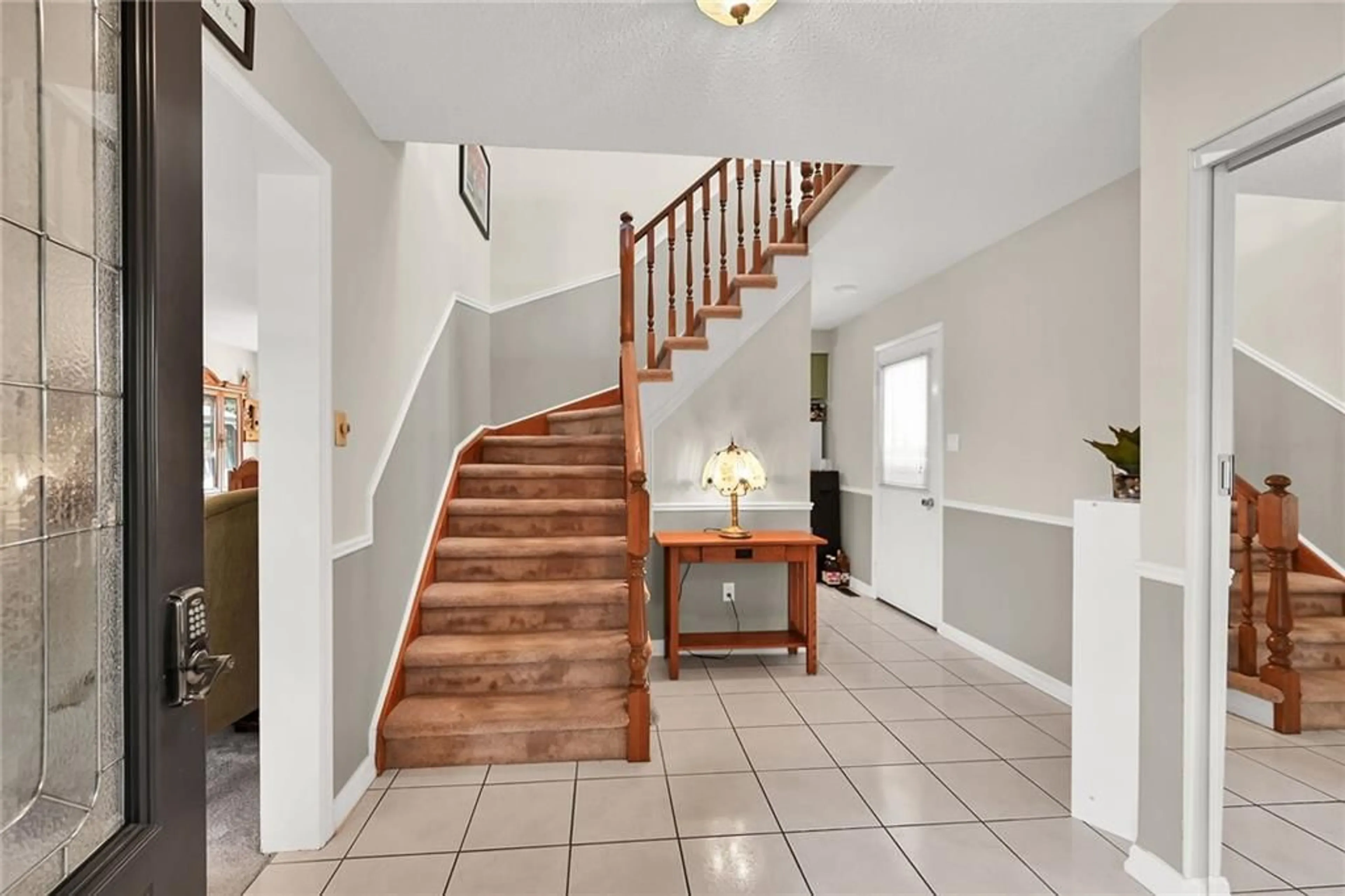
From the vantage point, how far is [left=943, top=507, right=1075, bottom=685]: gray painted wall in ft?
10.9

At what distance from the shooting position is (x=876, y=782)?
2486mm

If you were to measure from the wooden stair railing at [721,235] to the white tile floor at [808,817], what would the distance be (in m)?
2.29

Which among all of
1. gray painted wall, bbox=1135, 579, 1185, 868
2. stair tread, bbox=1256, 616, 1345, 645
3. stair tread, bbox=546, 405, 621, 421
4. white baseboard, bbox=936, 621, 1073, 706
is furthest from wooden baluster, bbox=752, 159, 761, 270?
stair tread, bbox=1256, 616, 1345, 645

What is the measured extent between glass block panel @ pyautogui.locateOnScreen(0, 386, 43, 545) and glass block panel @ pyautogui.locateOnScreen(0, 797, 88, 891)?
0.28 m

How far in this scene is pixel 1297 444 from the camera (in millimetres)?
1653

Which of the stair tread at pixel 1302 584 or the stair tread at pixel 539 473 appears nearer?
the stair tread at pixel 1302 584

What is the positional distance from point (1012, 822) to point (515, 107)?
116 inches

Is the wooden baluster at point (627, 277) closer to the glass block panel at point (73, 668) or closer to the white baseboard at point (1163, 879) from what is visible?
the white baseboard at point (1163, 879)

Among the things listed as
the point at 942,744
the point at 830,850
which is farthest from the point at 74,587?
the point at 942,744

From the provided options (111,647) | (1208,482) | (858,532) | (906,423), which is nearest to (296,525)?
(111,647)

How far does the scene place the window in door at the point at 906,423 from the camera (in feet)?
15.6

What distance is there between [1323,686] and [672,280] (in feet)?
11.4

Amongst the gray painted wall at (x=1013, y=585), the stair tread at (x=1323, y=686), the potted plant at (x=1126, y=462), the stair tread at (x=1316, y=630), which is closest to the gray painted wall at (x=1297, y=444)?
the stair tread at (x=1316, y=630)

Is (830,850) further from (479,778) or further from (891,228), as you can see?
(891,228)
